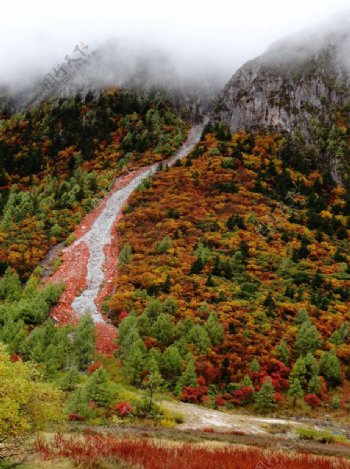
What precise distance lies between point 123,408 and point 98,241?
41.2m

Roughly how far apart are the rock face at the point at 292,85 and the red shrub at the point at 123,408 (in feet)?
245

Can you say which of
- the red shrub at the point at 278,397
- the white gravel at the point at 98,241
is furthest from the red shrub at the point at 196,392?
the white gravel at the point at 98,241

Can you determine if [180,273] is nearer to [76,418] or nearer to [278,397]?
[278,397]

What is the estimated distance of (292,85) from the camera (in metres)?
96.8

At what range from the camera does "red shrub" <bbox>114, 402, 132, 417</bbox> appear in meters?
28.6

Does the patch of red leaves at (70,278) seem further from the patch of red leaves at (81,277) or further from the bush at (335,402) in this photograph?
the bush at (335,402)

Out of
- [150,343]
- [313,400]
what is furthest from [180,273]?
[313,400]

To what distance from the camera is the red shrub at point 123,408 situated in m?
28.6

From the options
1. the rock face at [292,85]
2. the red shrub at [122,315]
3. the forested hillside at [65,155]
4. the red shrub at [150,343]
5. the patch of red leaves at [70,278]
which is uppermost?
the rock face at [292,85]

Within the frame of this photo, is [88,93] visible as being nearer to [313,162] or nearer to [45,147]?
[45,147]

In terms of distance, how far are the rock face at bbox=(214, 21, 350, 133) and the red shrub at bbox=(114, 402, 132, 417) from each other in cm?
7454

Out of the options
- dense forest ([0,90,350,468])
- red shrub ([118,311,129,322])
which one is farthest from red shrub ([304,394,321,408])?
red shrub ([118,311,129,322])

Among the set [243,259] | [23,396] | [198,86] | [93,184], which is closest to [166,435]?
[23,396]

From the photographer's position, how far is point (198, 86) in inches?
5320
